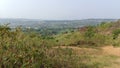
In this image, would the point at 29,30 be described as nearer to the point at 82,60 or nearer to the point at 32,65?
the point at 82,60

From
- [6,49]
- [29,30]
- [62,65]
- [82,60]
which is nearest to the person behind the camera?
[6,49]

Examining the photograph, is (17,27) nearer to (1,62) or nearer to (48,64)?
(48,64)

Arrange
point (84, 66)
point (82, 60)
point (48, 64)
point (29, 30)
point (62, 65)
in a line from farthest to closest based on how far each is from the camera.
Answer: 1. point (29, 30)
2. point (82, 60)
3. point (84, 66)
4. point (62, 65)
5. point (48, 64)

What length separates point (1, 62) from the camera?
16.4ft

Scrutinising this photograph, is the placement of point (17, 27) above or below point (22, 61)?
above

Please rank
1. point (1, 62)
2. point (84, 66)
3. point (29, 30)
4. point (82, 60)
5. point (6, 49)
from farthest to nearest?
1. point (29, 30)
2. point (82, 60)
3. point (84, 66)
4. point (6, 49)
5. point (1, 62)

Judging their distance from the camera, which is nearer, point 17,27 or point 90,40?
point 17,27

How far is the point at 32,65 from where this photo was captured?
5.22 metres

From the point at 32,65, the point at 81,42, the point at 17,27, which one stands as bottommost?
the point at 81,42

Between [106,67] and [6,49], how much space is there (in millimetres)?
2798

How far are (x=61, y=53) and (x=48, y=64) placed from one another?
1.31 metres

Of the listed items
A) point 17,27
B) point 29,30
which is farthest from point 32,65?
point 29,30

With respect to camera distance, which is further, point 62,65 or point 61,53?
point 61,53

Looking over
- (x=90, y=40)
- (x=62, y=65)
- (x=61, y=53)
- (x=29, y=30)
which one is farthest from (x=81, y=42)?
(x=62, y=65)
